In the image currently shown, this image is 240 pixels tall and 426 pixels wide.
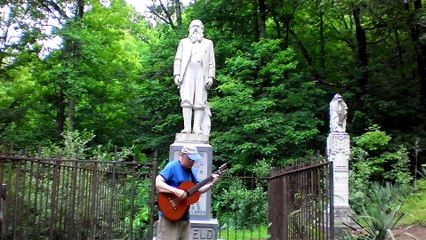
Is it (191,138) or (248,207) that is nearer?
(191,138)

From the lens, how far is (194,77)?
31.2 feet

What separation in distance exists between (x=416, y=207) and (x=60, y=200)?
9101 mm

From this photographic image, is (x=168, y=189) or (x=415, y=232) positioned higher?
(x=168, y=189)

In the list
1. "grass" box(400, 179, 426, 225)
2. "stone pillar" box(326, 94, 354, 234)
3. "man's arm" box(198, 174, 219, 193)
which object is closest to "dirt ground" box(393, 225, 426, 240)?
"grass" box(400, 179, 426, 225)

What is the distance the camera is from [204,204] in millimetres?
8734

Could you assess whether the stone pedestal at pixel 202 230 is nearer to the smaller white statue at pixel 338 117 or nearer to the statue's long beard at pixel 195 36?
the statue's long beard at pixel 195 36

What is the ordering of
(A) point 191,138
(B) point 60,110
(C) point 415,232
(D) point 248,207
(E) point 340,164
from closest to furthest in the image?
1. (A) point 191,138
2. (C) point 415,232
3. (E) point 340,164
4. (D) point 248,207
5. (B) point 60,110

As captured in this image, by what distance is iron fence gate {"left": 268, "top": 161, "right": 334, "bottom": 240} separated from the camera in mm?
4668

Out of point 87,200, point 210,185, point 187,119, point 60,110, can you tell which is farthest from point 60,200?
point 60,110

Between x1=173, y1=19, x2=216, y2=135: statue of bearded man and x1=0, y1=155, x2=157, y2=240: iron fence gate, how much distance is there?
192 centimetres

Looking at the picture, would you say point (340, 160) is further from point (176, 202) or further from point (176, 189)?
point (176, 189)

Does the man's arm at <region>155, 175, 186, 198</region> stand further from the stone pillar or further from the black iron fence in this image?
the stone pillar

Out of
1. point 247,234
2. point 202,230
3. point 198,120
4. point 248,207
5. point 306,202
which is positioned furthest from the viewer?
point 248,207

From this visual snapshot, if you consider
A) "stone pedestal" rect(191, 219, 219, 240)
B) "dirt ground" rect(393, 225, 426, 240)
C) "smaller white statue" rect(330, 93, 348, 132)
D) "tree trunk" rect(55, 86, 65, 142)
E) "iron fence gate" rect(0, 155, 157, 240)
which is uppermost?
"tree trunk" rect(55, 86, 65, 142)
